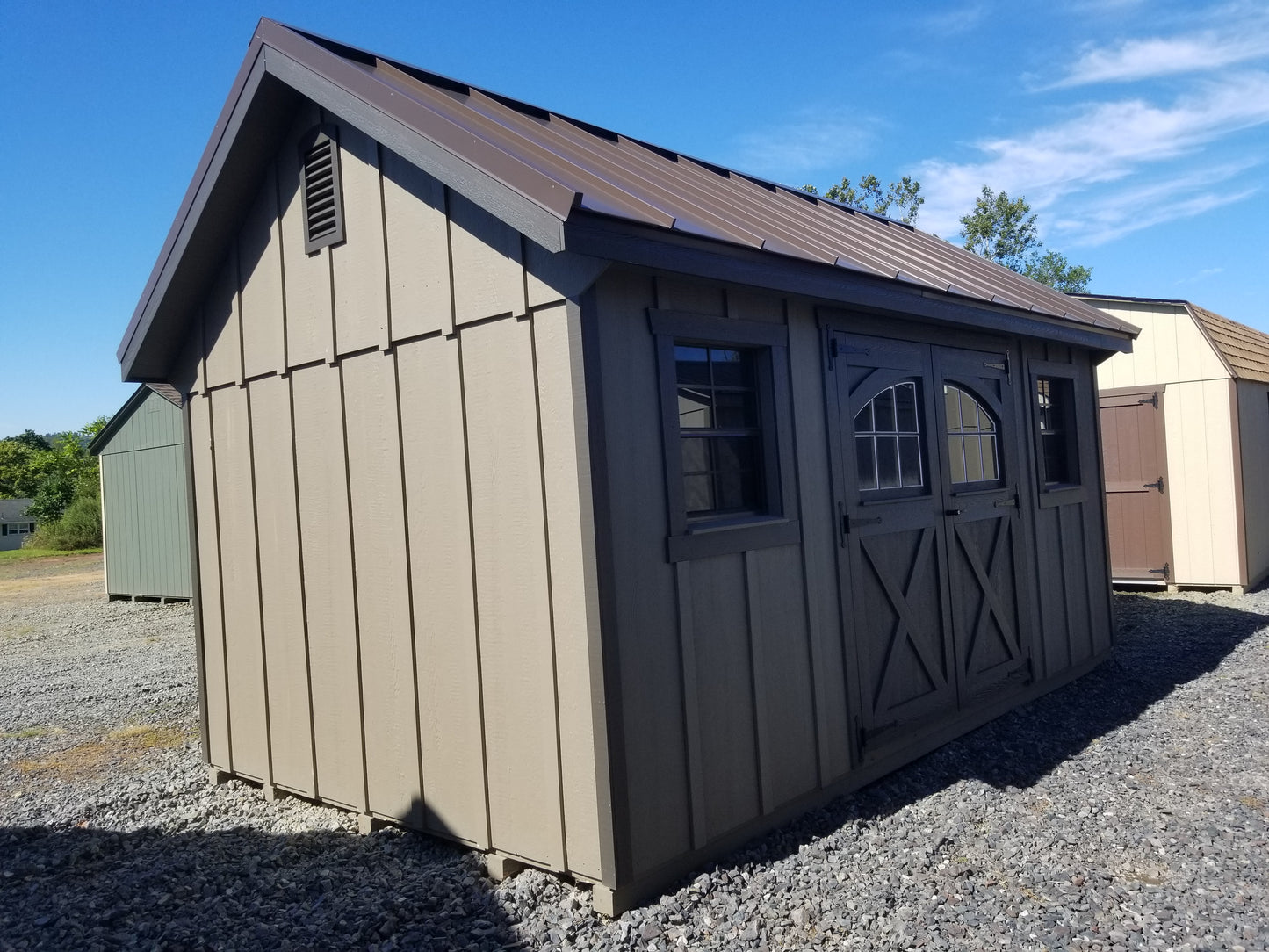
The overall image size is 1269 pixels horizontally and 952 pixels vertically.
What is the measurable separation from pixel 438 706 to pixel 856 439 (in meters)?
2.62

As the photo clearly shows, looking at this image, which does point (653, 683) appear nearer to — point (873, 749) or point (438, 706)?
point (438, 706)

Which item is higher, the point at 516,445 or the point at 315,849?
the point at 516,445

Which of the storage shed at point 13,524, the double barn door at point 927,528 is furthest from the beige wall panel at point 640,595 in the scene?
the storage shed at point 13,524

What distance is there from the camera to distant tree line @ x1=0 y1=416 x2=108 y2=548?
28484 millimetres

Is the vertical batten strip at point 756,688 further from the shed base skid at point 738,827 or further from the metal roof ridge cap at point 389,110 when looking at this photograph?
the metal roof ridge cap at point 389,110

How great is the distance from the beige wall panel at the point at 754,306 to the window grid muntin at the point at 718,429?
16 centimetres

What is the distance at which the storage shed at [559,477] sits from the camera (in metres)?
3.76

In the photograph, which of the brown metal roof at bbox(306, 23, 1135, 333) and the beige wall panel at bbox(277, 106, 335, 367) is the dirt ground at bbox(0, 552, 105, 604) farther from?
the brown metal roof at bbox(306, 23, 1135, 333)

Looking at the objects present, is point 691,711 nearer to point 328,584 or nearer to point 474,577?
point 474,577

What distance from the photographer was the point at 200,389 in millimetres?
5902

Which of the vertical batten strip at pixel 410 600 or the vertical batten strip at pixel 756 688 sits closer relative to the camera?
the vertical batten strip at pixel 756 688

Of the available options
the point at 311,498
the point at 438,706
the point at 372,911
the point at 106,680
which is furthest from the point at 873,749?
the point at 106,680

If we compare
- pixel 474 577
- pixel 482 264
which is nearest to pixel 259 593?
pixel 474 577

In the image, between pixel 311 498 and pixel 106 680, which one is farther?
pixel 106 680
